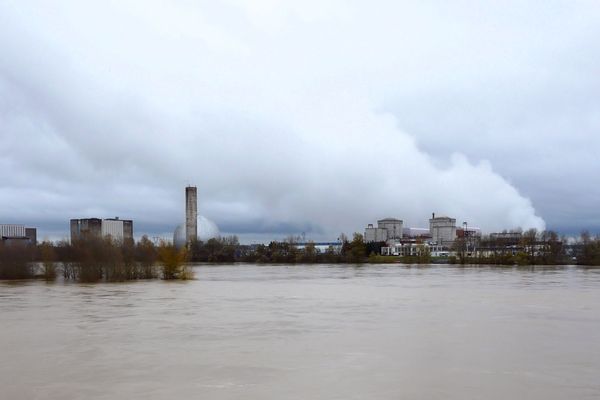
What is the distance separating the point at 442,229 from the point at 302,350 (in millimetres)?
149182

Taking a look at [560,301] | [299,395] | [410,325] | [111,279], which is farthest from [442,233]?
[299,395]

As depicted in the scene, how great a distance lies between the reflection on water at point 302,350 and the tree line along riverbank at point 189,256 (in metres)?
21.4

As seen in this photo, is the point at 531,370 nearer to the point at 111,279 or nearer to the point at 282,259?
the point at 111,279

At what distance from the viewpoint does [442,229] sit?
161250 mm

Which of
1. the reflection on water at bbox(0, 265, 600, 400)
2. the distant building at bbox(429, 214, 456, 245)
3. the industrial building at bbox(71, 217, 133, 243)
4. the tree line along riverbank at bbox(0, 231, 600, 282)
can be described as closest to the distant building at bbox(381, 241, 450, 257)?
the tree line along riverbank at bbox(0, 231, 600, 282)

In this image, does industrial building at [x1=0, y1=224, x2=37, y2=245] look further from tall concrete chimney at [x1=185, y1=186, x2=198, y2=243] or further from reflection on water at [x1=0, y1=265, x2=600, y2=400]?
reflection on water at [x1=0, y1=265, x2=600, y2=400]

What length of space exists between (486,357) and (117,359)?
9.00m

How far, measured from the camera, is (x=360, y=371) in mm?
13828

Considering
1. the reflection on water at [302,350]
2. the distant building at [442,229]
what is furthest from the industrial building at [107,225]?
the reflection on water at [302,350]

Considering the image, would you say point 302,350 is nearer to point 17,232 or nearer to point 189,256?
point 189,256

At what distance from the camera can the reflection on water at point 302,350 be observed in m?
12.4

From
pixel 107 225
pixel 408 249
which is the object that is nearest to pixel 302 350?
pixel 408 249

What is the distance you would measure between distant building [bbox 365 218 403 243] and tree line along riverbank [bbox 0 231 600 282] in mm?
33469

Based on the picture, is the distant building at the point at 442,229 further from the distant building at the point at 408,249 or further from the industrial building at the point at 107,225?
the industrial building at the point at 107,225
